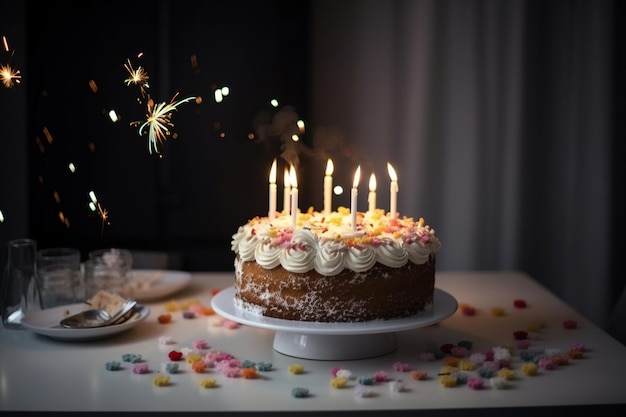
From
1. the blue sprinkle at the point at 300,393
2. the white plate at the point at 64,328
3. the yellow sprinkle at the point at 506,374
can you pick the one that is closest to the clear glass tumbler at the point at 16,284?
the white plate at the point at 64,328

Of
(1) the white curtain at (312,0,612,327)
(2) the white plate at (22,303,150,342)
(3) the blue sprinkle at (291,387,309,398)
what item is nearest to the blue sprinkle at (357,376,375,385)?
(3) the blue sprinkle at (291,387,309,398)

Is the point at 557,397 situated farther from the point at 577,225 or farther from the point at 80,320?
the point at 577,225

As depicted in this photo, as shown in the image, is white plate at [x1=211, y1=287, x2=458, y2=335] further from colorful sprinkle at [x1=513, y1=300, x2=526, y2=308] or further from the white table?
colorful sprinkle at [x1=513, y1=300, x2=526, y2=308]

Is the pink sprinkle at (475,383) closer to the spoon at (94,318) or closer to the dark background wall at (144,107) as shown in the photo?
the spoon at (94,318)

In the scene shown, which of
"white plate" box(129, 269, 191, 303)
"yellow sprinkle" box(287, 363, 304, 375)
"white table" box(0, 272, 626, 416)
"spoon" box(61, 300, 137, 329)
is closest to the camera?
"white table" box(0, 272, 626, 416)

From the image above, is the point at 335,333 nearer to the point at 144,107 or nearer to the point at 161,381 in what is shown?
the point at 161,381

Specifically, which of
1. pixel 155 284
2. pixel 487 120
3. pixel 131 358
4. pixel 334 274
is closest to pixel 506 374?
pixel 334 274
